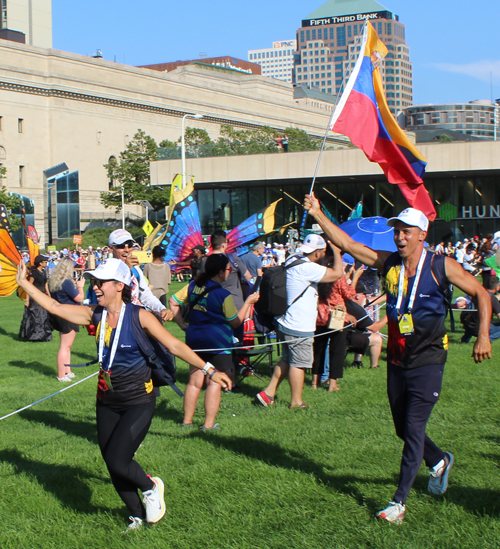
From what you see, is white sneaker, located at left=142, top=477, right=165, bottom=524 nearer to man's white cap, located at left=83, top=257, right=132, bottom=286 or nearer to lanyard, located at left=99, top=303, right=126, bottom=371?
lanyard, located at left=99, top=303, right=126, bottom=371

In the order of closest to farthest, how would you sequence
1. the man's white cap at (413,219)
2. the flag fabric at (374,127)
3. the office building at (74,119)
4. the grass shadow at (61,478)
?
the man's white cap at (413,219)
the grass shadow at (61,478)
the flag fabric at (374,127)
the office building at (74,119)

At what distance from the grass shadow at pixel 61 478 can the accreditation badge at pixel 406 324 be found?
2.63 meters

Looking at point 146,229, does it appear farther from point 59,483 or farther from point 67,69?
point 67,69

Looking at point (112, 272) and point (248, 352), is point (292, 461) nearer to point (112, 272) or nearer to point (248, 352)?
point (112, 272)

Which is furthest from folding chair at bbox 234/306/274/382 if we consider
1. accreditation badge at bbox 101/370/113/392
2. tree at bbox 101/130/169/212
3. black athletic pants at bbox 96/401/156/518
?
tree at bbox 101/130/169/212

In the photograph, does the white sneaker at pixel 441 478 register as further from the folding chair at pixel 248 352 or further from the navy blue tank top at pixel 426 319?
the folding chair at pixel 248 352

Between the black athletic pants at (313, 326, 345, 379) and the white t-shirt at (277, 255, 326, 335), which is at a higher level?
the white t-shirt at (277, 255, 326, 335)

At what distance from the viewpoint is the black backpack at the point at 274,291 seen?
25.7 feet

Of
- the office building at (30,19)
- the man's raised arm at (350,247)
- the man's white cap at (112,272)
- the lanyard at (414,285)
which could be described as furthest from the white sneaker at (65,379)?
the office building at (30,19)

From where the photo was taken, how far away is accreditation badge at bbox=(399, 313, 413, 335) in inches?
183

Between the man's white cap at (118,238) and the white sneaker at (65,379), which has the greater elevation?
the man's white cap at (118,238)

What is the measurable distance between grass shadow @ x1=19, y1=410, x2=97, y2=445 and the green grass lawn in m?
0.02

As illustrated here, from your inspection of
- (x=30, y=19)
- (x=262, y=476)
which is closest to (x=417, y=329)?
(x=262, y=476)

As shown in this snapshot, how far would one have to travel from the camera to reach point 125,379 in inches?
187
